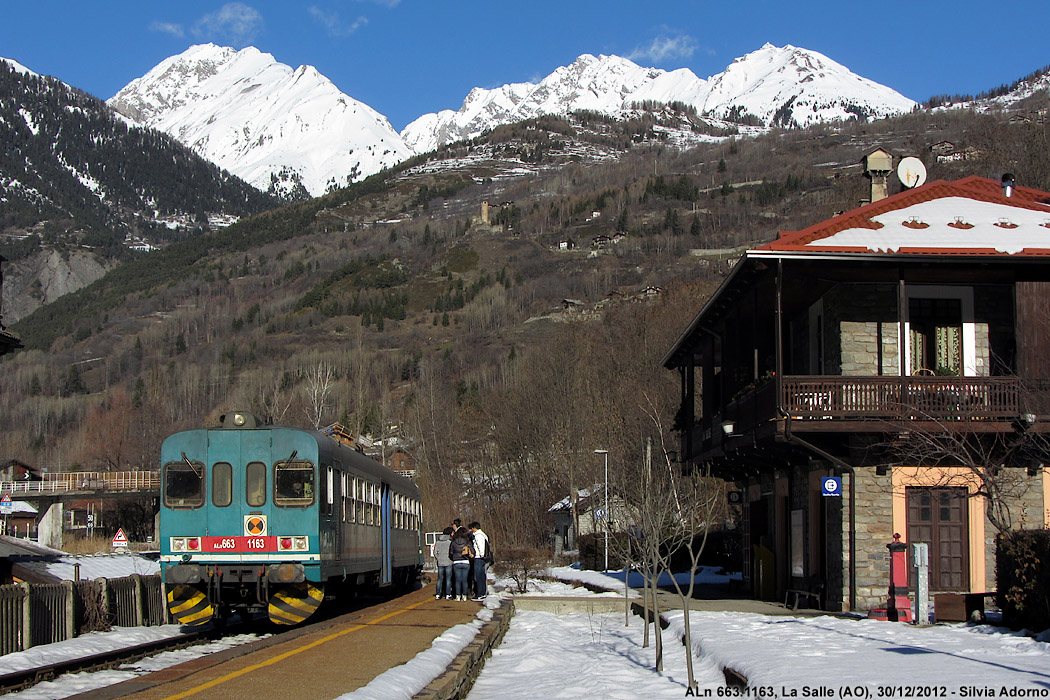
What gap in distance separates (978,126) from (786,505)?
43.0 metres

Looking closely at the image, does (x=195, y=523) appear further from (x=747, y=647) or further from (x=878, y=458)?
(x=878, y=458)

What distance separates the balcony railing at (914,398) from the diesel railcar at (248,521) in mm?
8184

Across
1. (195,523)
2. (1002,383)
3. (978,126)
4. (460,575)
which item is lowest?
(460,575)

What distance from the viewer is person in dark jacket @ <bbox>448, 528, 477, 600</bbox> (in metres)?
22.9

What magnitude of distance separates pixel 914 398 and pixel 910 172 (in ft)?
27.6

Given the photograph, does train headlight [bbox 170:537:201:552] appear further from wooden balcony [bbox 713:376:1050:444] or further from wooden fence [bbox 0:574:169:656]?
wooden balcony [bbox 713:376:1050:444]

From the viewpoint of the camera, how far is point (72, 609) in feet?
55.6

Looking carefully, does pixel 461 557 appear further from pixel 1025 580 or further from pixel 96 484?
pixel 96 484

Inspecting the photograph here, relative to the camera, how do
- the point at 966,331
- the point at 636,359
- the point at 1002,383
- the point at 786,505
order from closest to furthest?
the point at 1002,383
the point at 966,331
the point at 786,505
the point at 636,359

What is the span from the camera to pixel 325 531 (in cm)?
1856

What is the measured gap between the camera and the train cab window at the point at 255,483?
59.9 ft

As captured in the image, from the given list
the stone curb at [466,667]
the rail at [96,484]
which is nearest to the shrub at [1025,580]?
the stone curb at [466,667]

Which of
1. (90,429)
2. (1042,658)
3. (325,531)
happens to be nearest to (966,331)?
(1042,658)

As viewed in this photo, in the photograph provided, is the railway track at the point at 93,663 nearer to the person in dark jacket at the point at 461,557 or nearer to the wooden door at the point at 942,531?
the person in dark jacket at the point at 461,557
